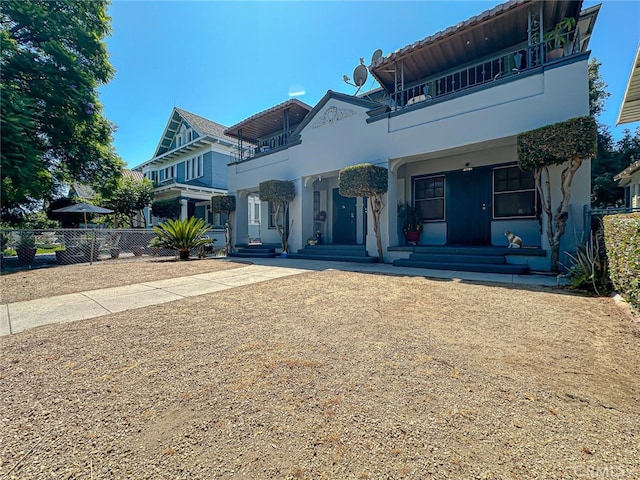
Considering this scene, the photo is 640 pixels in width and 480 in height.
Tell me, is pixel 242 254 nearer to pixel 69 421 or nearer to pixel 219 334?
pixel 219 334

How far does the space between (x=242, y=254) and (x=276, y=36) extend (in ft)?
27.0

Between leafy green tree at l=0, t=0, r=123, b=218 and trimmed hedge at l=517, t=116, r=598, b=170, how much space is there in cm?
1348

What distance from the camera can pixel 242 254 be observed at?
12031 mm

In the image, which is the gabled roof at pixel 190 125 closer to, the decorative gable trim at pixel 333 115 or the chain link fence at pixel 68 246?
the chain link fence at pixel 68 246

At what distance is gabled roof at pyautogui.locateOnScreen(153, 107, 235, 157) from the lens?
18398 millimetres

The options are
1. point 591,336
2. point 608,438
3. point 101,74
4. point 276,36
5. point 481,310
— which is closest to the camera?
point 608,438

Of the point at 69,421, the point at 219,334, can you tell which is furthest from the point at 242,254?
the point at 69,421

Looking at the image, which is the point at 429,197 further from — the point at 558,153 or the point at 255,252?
the point at 255,252

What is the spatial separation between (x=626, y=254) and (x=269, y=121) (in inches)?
500

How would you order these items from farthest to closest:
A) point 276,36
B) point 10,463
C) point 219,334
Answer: point 276,36
point 219,334
point 10,463

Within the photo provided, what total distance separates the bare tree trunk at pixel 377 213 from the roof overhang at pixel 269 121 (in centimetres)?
577

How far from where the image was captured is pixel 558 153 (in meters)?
5.43

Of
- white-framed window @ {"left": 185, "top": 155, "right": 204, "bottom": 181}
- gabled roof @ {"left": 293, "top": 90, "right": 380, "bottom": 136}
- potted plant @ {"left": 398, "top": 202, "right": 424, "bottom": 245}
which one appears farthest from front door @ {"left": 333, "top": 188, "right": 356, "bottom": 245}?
white-framed window @ {"left": 185, "top": 155, "right": 204, "bottom": 181}

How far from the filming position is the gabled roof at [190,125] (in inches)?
724
